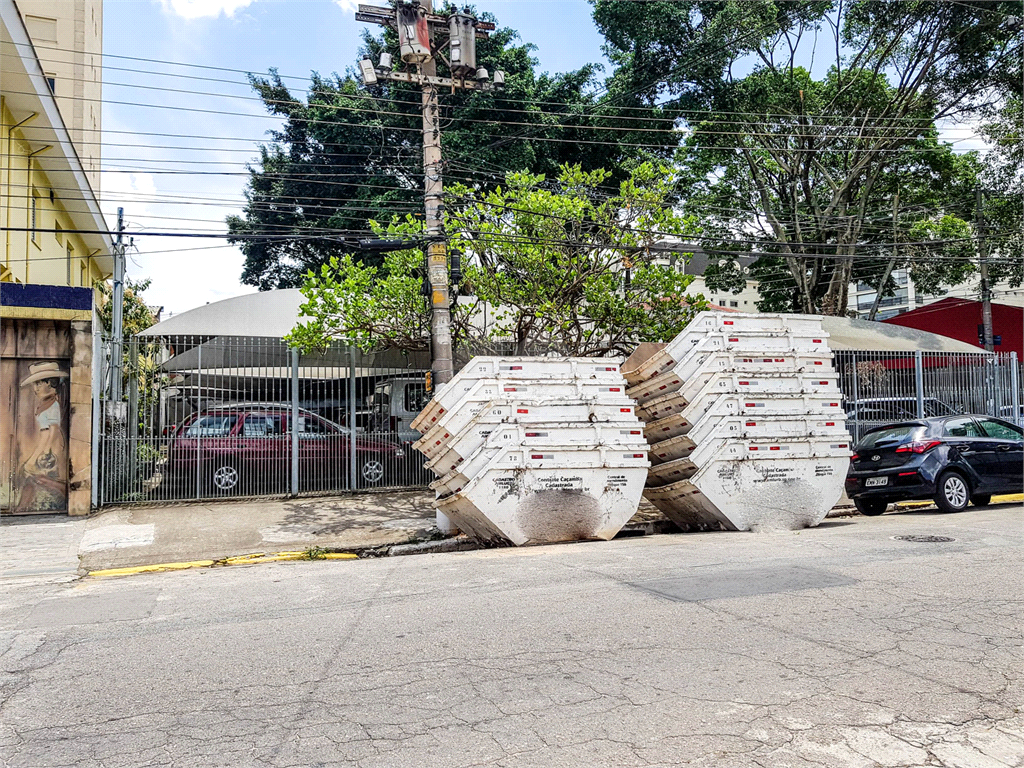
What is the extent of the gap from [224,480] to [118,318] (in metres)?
5.78

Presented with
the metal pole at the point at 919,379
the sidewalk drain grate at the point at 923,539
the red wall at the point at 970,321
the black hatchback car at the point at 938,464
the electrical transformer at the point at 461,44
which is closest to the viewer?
the sidewalk drain grate at the point at 923,539

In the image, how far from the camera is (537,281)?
1402 centimetres

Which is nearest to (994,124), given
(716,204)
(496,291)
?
(716,204)

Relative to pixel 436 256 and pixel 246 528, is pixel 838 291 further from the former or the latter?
pixel 246 528

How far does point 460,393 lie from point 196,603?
14.0ft

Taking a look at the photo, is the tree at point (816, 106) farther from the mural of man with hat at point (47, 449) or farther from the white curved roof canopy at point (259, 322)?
the mural of man with hat at point (47, 449)

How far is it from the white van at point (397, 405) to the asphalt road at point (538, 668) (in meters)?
7.18

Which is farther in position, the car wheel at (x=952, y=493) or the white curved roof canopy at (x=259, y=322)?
the white curved roof canopy at (x=259, y=322)

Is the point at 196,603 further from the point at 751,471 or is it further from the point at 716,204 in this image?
the point at 716,204

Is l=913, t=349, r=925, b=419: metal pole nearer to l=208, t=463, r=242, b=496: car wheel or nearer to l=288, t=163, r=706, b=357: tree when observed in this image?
l=288, t=163, r=706, b=357: tree

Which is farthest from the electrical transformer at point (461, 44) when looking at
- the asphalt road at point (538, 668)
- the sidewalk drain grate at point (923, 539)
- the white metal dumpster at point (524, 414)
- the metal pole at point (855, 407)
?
the metal pole at point (855, 407)

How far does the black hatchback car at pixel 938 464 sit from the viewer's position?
40.9ft

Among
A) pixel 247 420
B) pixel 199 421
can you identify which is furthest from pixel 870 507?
pixel 199 421

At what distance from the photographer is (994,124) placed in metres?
23.5
